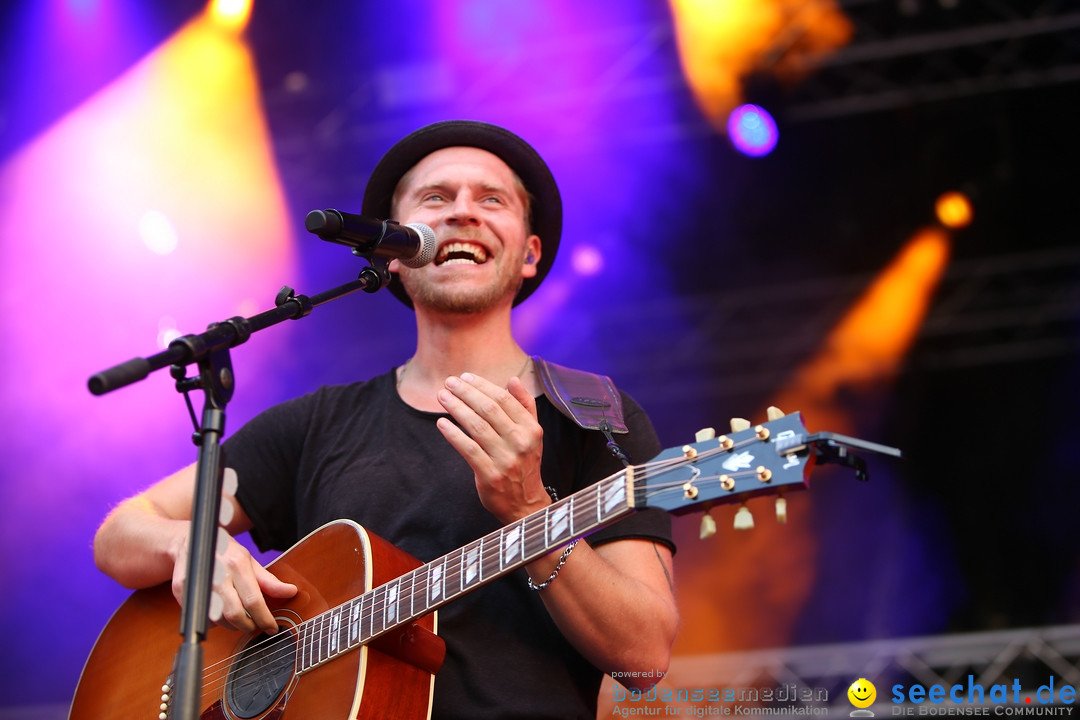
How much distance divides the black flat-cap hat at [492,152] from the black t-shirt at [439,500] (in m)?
0.64

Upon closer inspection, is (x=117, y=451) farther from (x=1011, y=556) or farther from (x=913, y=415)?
(x=1011, y=556)

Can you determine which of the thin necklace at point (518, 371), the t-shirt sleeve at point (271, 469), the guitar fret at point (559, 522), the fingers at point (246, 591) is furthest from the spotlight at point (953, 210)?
the fingers at point (246, 591)

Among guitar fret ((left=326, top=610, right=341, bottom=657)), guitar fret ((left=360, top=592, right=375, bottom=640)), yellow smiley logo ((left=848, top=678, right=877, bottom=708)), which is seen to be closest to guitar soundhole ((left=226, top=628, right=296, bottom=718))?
guitar fret ((left=326, top=610, right=341, bottom=657))

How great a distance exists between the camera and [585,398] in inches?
113

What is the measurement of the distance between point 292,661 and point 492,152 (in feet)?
6.08

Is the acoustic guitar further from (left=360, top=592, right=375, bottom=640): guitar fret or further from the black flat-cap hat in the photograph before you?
the black flat-cap hat

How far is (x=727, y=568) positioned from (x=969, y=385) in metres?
2.73

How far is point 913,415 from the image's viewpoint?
348 inches

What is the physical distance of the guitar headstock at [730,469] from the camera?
1845mm

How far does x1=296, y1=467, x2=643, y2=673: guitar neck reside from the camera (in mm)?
2102

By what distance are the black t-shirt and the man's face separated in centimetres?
38

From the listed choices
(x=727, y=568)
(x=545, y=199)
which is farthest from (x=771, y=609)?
(x=545, y=199)

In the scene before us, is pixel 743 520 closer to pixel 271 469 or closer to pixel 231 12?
pixel 271 469

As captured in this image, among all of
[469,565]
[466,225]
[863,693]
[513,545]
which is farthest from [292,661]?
[863,693]
